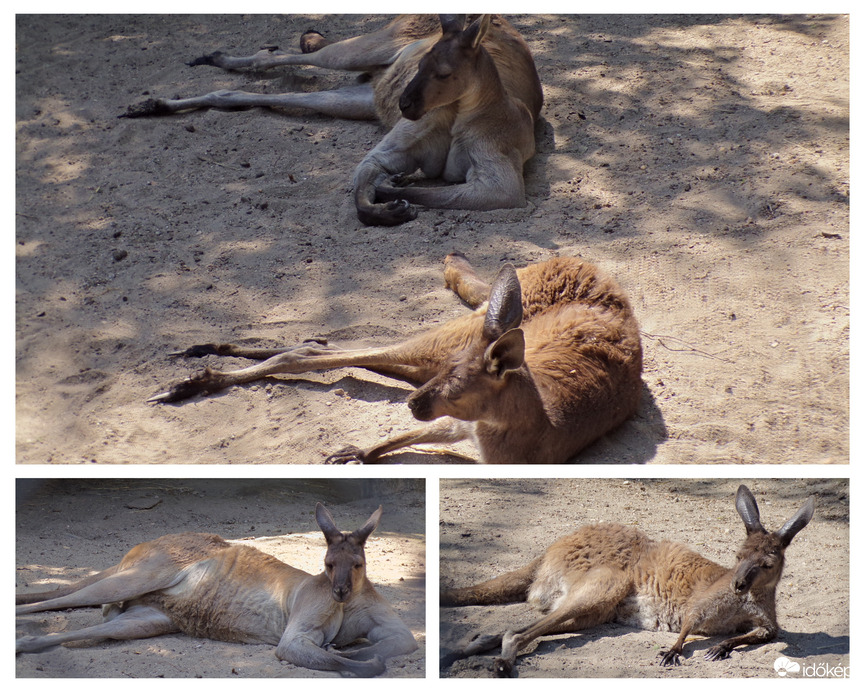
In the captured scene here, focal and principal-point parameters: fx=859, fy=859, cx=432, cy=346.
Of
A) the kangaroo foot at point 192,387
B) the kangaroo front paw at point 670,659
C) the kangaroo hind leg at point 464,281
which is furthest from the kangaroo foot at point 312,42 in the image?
the kangaroo front paw at point 670,659

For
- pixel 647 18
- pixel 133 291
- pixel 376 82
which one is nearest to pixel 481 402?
pixel 133 291

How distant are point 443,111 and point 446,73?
31 centimetres

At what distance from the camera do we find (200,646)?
362 centimetres

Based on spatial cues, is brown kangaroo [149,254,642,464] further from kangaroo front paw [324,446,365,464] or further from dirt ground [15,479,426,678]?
dirt ground [15,479,426,678]

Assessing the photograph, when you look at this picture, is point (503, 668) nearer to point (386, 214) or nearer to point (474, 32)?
point (386, 214)

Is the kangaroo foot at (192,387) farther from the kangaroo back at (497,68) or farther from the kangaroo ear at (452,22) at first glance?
the kangaroo ear at (452,22)

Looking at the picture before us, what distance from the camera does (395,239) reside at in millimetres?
5227

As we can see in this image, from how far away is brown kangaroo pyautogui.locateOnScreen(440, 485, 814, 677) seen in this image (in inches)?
141

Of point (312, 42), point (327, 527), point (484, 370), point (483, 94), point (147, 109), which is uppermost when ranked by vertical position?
point (312, 42)

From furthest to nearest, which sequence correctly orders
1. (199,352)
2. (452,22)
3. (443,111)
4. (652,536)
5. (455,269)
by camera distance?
(443,111)
(452,22)
(455,269)
(652,536)
(199,352)

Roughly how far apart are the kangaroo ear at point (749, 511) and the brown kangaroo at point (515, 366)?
602 mm

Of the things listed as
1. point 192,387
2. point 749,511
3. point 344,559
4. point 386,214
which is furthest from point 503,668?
point 386,214

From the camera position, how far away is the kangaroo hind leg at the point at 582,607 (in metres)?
3.53

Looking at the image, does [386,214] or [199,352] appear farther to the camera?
[386,214]
